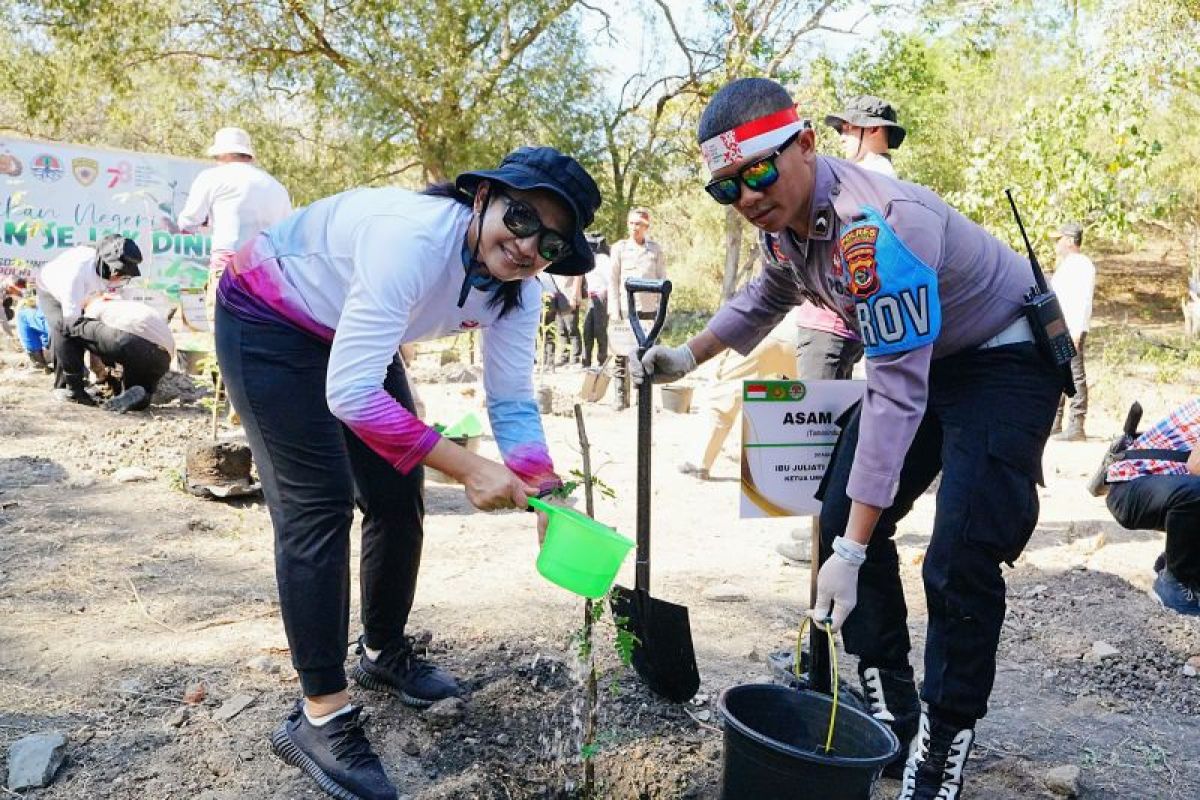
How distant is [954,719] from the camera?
96.7 inches

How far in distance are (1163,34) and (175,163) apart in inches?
446

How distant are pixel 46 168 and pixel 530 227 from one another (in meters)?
11.1

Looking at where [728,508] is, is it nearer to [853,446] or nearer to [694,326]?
[853,446]

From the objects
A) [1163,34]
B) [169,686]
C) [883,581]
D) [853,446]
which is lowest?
[169,686]

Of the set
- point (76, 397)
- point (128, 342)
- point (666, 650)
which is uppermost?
point (128, 342)

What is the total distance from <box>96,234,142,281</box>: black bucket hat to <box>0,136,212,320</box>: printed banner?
287 cm

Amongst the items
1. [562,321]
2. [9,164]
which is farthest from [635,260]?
[9,164]

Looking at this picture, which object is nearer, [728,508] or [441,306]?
[441,306]

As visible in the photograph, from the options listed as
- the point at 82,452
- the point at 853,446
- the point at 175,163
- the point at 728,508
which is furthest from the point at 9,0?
the point at 853,446

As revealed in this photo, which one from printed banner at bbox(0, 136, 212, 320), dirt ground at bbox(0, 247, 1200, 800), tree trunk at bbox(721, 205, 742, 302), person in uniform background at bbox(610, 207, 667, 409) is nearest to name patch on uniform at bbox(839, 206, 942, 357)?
dirt ground at bbox(0, 247, 1200, 800)

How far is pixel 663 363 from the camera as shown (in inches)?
120

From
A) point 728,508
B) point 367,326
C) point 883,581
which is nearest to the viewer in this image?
point 367,326

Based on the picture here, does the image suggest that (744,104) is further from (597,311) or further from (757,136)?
(597,311)

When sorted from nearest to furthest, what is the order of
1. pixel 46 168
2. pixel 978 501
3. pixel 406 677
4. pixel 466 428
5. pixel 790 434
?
1. pixel 978 501
2. pixel 406 677
3. pixel 790 434
4. pixel 466 428
5. pixel 46 168
